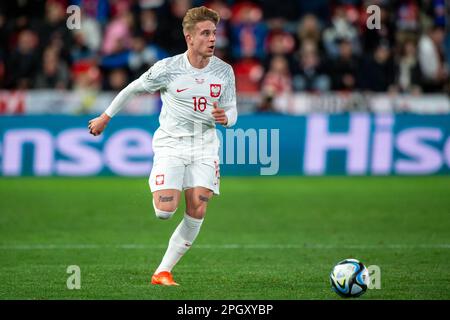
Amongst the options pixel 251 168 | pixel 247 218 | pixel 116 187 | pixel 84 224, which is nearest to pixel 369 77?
pixel 251 168

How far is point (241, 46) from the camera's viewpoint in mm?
20656

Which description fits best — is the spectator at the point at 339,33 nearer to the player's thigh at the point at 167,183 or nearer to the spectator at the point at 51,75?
the spectator at the point at 51,75

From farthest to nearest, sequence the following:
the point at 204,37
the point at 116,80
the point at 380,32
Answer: the point at 380,32 → the point at 116,80 → the point at 204,37

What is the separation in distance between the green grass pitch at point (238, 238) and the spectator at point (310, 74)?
8.60 feet

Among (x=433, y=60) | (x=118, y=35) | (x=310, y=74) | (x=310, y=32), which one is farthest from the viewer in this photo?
(x=433, y=60)

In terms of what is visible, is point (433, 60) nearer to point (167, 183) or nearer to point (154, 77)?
point (154, 77)

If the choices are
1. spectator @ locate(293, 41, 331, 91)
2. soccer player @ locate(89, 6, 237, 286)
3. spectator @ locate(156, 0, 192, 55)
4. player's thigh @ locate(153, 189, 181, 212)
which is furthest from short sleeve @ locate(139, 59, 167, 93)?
spectator @ locate(293, 41, 331, 91)

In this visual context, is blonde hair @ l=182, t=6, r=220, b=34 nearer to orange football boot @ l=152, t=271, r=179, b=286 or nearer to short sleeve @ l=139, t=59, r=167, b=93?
short sleeve @ l=139, t=59, r=167, b=93

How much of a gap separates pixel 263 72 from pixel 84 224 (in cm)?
794

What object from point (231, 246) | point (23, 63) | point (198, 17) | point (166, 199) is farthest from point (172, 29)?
point (166, 199)

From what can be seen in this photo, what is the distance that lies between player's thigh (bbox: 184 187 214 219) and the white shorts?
0.03 m

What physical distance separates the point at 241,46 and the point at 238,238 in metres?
9.42

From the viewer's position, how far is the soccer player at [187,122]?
845 centimetres

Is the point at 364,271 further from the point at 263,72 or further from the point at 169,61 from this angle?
the point at 263,72
